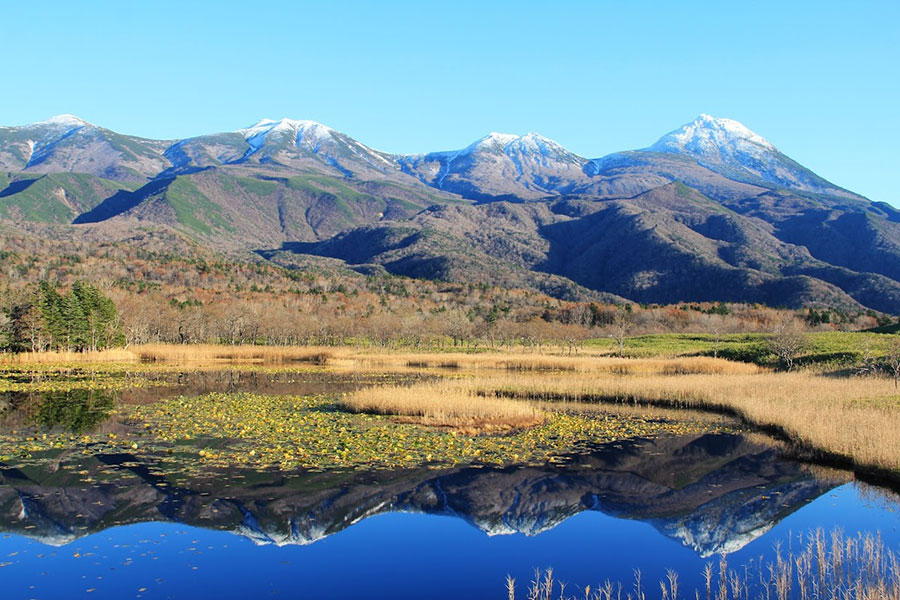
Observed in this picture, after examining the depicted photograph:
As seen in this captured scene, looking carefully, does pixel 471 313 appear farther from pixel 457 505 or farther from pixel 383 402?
pixel 457 505

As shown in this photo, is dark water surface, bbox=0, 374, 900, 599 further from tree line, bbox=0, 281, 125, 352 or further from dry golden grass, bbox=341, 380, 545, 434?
tree line, bbox=0, 281, 125, 352

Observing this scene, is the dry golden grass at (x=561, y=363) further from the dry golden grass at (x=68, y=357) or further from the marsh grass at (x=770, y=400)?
the dry golden grass at (x=68, y=357)

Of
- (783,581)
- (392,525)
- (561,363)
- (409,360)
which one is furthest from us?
(409,360)

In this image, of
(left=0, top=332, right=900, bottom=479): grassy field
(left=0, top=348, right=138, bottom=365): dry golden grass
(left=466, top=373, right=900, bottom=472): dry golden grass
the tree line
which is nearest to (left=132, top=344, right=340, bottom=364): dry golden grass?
(left=0, top=332, right=900, bottom=479): grassy field

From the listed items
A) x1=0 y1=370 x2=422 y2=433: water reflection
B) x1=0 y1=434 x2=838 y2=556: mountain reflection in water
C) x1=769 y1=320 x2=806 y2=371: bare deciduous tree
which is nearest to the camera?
x1=0 y1=434 x2=838 y2=556: mountain reflection in water

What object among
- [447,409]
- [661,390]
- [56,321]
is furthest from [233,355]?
[447,409]

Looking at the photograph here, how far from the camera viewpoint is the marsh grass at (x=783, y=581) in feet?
46.4

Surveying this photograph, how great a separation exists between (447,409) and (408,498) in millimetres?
15451

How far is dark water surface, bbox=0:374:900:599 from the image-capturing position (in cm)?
1534

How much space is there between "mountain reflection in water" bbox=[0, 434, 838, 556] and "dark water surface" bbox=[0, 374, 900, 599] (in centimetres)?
7

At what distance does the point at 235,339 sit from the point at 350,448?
96.5 meters

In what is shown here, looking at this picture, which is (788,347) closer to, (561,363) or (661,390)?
(561,363)

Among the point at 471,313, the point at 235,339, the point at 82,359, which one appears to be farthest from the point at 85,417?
the point at 471,313

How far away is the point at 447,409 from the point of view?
37000 mm
